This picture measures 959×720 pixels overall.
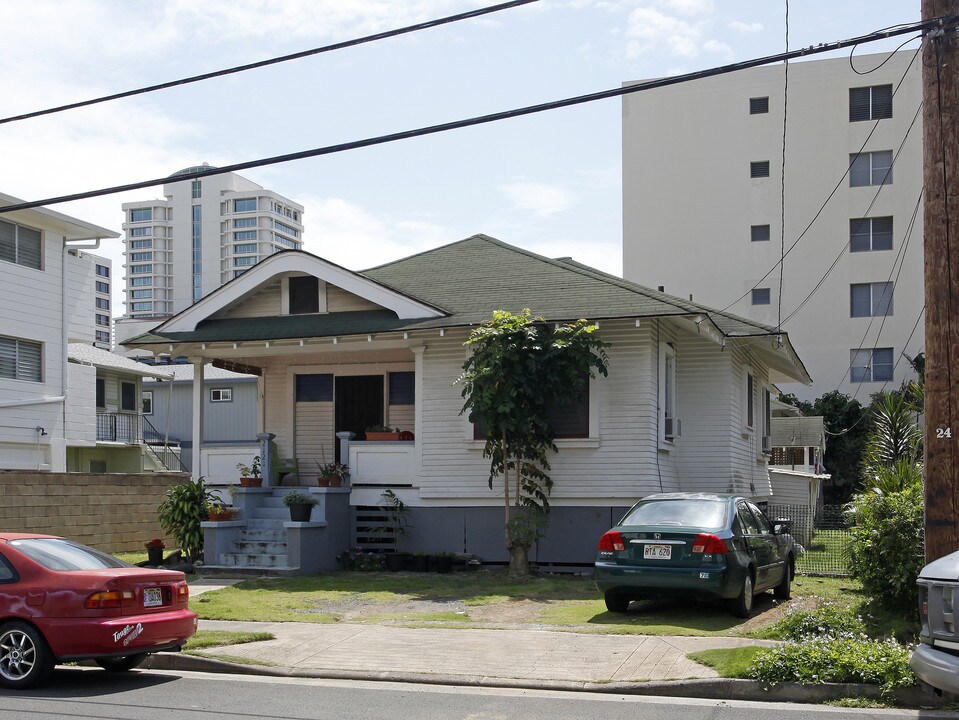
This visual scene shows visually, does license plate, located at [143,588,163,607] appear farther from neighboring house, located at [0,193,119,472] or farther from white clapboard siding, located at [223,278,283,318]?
neighboring house, located at [0,193,119,472]

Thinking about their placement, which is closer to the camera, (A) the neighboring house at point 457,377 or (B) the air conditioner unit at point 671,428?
(A) the neighboring house at point 457,377

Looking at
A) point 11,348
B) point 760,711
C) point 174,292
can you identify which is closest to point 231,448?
point 11,348

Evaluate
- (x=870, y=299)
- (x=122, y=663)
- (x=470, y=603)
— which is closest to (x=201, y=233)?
(x=870, y=299)

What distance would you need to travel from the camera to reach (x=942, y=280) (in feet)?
32.9

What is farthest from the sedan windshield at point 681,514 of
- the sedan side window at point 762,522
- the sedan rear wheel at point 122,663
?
the sedan rear wheel at point 122,663

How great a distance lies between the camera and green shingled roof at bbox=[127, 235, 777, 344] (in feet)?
61.3

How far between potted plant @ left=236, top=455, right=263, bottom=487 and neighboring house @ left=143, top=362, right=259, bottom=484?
10940 millimetres

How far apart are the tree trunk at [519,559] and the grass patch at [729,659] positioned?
7333 millimetres

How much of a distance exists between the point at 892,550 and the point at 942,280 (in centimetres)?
372

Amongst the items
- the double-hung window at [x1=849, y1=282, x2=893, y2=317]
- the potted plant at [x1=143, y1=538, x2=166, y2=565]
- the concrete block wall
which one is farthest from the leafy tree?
the double-hung window at [x1=849, y1=282, x2=893, y2=317]

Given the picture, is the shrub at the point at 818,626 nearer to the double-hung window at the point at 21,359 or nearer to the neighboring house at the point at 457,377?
the neighboring house at the point at 457,377

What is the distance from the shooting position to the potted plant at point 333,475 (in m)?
19.8

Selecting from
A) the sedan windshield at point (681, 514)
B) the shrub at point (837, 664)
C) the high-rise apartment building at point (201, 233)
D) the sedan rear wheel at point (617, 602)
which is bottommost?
the sedan rear wheel at point (617, 602)

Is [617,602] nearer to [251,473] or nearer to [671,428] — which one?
[671,428]
